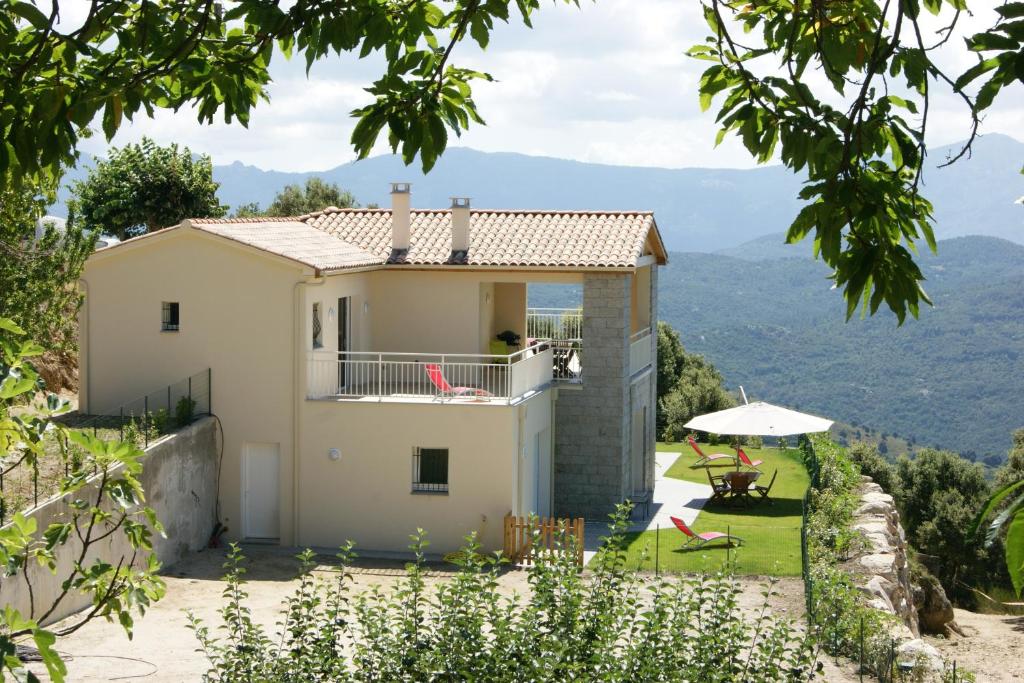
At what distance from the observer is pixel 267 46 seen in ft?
18.9

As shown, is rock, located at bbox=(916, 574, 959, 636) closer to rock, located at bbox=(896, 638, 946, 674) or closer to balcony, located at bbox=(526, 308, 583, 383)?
balcony, located at bbox=(526, 308, 583, 383)

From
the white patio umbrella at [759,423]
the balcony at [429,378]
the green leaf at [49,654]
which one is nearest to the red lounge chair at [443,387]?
the balcony at [429,378]

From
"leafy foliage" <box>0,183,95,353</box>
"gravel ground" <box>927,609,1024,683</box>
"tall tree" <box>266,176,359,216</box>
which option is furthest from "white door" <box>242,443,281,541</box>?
"tall tree" <box>266,176,359,216</box>

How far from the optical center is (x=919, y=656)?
1633cm

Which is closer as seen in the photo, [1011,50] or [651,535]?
[1011,50]

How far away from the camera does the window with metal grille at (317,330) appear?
77.9ft

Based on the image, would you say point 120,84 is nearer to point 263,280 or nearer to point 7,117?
point 7,117

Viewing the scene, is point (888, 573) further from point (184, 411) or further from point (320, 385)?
point (184, 411)

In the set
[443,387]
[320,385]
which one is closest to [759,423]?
[443,387]

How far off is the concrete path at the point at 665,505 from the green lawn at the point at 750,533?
369 mm

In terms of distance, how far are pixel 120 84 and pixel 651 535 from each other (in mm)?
20816

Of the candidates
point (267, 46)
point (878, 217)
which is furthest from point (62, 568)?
point (878, 217)

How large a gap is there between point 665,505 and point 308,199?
114ft

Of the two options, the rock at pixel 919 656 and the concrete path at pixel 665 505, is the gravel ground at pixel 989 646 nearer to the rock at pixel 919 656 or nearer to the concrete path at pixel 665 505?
the rock at pixel 919 656
